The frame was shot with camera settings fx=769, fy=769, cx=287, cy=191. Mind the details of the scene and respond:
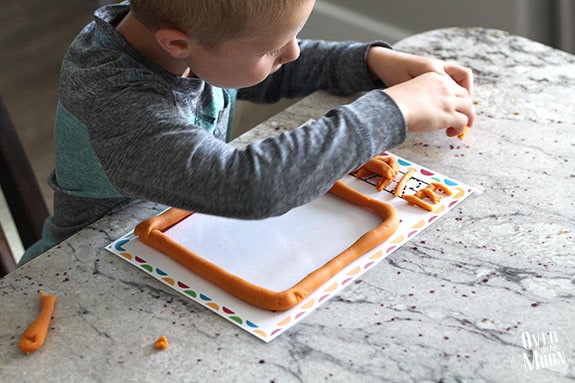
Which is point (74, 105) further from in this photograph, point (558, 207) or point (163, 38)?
point (558, 207)

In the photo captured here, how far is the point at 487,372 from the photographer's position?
2.24 ft

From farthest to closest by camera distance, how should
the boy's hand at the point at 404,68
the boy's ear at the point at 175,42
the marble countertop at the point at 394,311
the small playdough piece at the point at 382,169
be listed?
the boy's hand at the point at 404,68 → the small playdough piece at the point at 382,169 → the boy's ear at the point at 175,42 → the marble countertop at the point at 394,311

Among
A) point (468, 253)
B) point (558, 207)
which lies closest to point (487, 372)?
point (468, 253)

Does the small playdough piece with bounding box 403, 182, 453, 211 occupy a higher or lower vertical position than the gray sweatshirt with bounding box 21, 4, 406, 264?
lower

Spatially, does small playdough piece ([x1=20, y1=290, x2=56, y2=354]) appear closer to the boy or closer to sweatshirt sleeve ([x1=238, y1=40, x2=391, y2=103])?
the boy

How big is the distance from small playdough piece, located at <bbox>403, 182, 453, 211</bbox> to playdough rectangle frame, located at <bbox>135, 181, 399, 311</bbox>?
0.11ft

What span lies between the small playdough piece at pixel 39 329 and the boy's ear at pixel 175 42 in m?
0.30

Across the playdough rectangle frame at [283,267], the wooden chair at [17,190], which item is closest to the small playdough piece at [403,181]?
the playdough rectangle frame at [283,267]

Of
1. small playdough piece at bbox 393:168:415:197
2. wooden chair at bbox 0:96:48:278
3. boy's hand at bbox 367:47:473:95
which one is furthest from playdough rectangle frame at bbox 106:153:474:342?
wooden chair at bbox 0:96:48:278

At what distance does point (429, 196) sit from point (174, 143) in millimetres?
307

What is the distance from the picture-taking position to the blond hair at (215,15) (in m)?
0.78

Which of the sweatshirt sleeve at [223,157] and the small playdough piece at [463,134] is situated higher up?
the sweatshirt sleeve at [223,157]

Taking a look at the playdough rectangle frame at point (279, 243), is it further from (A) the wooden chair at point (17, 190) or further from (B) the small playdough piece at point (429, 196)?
(A) the wooden chair at point (17, 190)

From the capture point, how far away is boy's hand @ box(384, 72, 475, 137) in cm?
90
